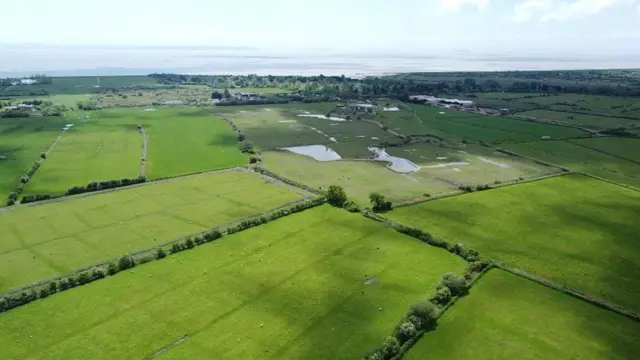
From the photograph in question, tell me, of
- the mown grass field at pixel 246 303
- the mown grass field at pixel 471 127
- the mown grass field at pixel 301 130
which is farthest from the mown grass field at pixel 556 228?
the mown grass field at pixel 471 127

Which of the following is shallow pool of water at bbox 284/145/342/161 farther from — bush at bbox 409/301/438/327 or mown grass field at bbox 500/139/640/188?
bush at bbox 409/301/438/327

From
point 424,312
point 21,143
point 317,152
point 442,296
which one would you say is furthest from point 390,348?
point 21,143

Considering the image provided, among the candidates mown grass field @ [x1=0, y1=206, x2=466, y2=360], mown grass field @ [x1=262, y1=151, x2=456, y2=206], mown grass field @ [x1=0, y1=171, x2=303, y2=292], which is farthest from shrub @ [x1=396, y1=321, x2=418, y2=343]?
mown grass field @ [x1=262, y1=151, x2=456, y2=206]

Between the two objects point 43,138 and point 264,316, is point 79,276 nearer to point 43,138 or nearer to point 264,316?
point 264,316

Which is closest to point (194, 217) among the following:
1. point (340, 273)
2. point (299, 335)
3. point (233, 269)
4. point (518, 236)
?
point (233, 269)

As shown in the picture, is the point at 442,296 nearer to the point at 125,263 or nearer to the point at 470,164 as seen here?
the point at 125,263

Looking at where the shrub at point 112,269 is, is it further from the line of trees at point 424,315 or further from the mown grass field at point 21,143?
the mown grass field at point 21,143
